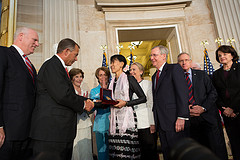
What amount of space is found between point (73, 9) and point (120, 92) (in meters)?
5.08

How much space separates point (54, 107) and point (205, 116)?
2.09m

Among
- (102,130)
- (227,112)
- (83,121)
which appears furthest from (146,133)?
(227,112)

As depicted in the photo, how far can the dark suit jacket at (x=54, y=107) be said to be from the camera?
1.66 meters

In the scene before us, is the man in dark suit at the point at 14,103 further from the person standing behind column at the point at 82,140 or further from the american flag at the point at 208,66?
the american flag at the point at 208,66

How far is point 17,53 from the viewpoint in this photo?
1.87 metres

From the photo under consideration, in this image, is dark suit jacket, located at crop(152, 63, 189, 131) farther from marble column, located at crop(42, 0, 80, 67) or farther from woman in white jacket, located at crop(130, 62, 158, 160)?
marble column, located at crop(42, 0, 80, 67)

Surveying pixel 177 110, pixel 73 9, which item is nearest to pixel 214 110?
pixel 177 110

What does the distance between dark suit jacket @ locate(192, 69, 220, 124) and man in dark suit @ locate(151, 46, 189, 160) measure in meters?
0.64

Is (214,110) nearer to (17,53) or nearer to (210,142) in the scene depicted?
(210,142)

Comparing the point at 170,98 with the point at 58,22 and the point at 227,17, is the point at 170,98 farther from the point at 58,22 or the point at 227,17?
the point at 227,17

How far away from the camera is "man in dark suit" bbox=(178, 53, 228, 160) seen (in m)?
2.43


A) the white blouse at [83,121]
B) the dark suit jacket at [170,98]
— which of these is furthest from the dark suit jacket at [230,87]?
the white blouse at [83,121]

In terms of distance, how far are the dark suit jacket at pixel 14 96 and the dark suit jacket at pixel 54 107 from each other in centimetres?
8

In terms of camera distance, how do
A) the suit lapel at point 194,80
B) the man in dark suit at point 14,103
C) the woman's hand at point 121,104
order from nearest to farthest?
the man in dark suit at point 14,103 < the woman's hand at point 121,104 < the suit lapel at point 194,80
